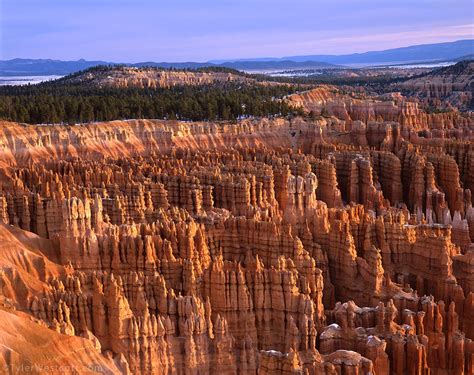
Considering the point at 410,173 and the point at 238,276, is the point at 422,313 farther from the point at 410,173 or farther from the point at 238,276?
the point at 410,173

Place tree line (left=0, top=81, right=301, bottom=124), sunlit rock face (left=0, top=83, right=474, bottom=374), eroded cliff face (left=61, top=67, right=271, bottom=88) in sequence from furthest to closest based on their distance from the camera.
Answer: eroded cliff face (left=61, top=67, right=271, bottom=88) < tree line (left=0, top=81, right=301, bottom=124) < sunlit rock face (left=0, top=83, right=474, bottom=374)

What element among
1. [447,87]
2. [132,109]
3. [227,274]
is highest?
[132,109]

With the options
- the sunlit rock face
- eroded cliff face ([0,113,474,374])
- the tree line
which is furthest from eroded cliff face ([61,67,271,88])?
eroded cliff face ([0,113,474,374])

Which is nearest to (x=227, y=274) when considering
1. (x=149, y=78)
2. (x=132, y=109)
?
(x=132, y=109)

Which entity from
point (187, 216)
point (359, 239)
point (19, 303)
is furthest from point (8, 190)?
point (359, 239)

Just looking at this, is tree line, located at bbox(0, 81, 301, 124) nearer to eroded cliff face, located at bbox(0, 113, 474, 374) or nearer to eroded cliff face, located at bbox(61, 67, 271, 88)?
eroded cliff face, located at bbox(0, 113, 474, 374)

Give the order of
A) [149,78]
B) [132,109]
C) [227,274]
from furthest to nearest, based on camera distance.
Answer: [149,78]
[132,109]
[227,274]

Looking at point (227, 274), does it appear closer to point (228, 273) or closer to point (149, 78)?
point (228, 273)
